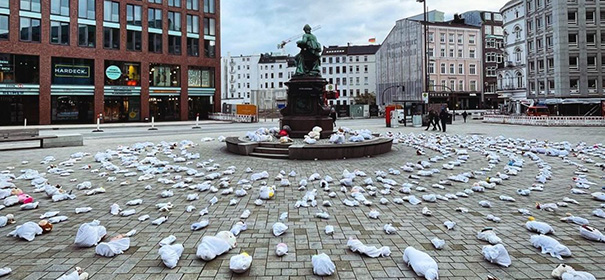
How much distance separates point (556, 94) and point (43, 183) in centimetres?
5550

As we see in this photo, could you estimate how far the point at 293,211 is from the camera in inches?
237

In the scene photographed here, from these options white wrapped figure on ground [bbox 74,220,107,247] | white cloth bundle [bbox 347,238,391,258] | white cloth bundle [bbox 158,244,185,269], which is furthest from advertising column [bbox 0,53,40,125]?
white cloth bundle [bbox 347,238,391,258]

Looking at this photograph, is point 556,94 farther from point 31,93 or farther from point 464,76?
point 31,93

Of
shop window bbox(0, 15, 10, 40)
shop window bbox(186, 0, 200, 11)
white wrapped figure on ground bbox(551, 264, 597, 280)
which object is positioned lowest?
white wrapped figure on ground bbox(551, 264, 597, 280)

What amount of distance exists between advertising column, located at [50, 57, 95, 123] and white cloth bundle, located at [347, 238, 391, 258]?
4650 centimetres

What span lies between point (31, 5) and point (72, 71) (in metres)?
7.59

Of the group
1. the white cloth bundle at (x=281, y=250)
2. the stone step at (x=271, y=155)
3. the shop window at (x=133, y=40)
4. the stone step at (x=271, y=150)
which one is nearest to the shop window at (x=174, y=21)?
the shop window at (x=133, y=40)

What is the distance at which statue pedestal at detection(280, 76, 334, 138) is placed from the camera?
48.0ft

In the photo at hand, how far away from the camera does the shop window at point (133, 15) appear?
4581 cm

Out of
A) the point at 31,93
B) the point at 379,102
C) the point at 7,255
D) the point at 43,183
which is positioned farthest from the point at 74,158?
the point at 379,102

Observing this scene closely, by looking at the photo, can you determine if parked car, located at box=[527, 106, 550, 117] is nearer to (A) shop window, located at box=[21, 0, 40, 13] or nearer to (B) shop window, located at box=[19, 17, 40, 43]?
(B) shop window, located at box=[19, 17, 40, 43]

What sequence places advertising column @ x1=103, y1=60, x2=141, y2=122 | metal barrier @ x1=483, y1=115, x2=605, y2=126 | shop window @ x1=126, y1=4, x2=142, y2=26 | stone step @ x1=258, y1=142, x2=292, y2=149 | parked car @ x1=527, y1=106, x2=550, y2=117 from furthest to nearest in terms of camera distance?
shop window @ x1=126, y1=4, x2=142, y2=26
advertising column @ x1=103, y1=60, x2=141, y2=122
parked car @ x1=527, y1=106, x2=550, y2=117
metal barrier @ x1=483, y1=115, x2=605, y2=126
stone step @ x1=258, y1=142, x2=292, y2=149

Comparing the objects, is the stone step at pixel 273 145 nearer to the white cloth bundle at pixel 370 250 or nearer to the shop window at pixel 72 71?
the white cloth bundle at pixel 370 250

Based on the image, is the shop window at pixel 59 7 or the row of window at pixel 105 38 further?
the shop window at pixel 59 7
